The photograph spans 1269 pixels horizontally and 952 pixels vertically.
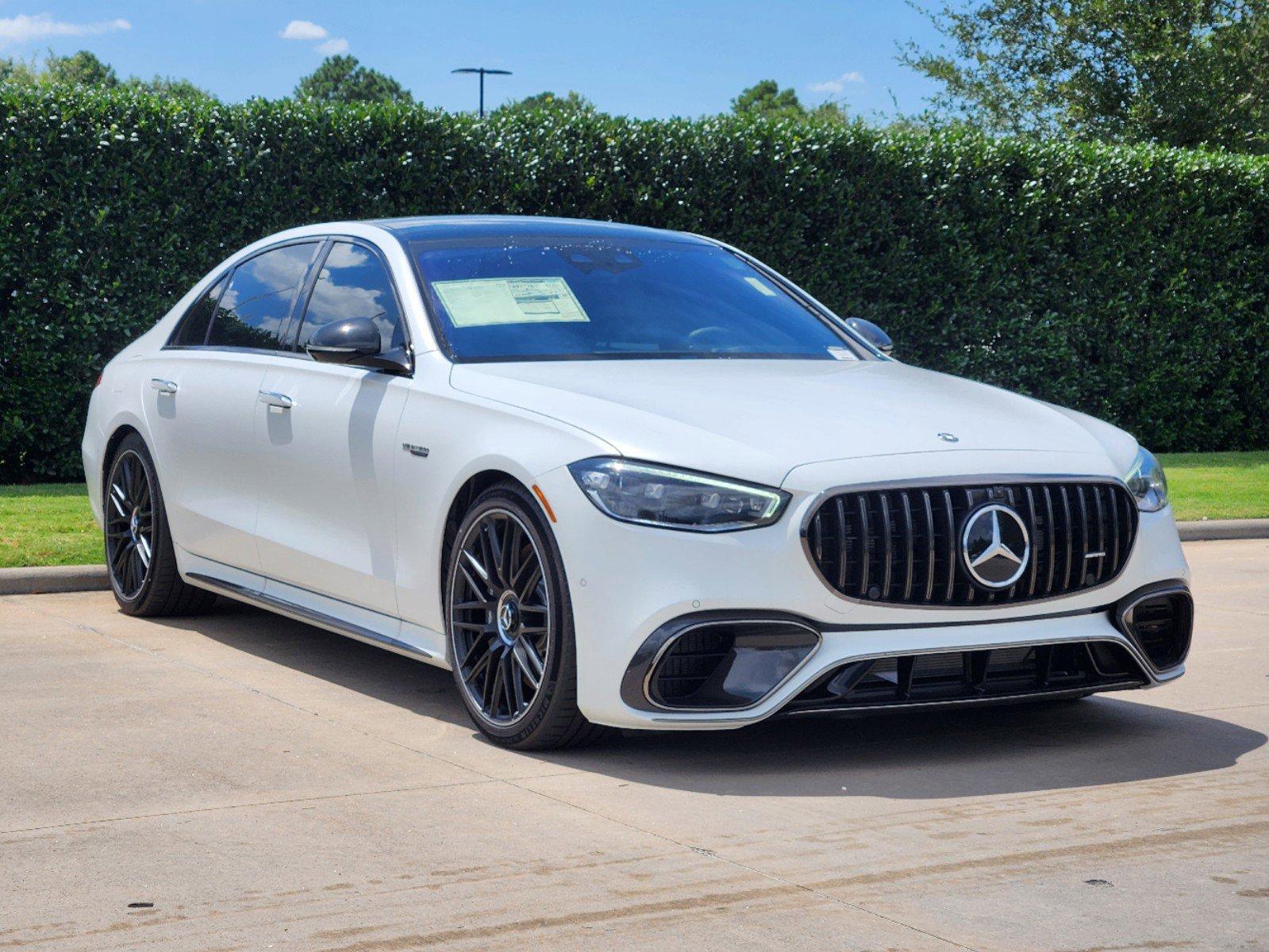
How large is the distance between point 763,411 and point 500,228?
1835 millimetres

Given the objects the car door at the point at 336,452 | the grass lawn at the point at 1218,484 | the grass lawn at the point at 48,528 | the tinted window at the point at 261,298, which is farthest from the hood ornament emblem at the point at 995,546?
the grass lawn at the point at 1218,484

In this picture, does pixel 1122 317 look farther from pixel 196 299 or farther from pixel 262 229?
pixel 196 299

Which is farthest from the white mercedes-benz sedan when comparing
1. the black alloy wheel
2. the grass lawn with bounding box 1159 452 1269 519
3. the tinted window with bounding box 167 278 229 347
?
the grass lawn with bounding box 1159 452 1269 519

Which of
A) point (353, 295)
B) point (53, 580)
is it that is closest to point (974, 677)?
point (353, 295)

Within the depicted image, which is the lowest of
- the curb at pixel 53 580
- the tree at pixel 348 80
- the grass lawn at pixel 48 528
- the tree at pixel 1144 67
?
the curb at pixel 53 580

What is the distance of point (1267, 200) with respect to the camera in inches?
731

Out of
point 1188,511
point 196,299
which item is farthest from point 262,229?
point 1188,511

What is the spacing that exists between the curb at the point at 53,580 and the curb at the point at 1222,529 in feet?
22.9

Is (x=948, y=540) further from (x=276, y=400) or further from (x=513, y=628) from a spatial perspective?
(x=276, y=400)

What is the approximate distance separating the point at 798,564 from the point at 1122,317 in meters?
13.9

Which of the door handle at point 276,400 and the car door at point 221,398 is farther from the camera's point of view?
the car door at point 221,398

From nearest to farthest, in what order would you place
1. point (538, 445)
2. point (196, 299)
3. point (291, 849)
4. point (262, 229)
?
point (291, 849), point (538, 445), point (196, 299), point (262, 229)

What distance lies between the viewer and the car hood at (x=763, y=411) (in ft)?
16.8

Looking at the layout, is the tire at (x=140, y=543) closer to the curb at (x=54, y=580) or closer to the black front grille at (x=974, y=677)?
the curb at (x=54, y=580)
